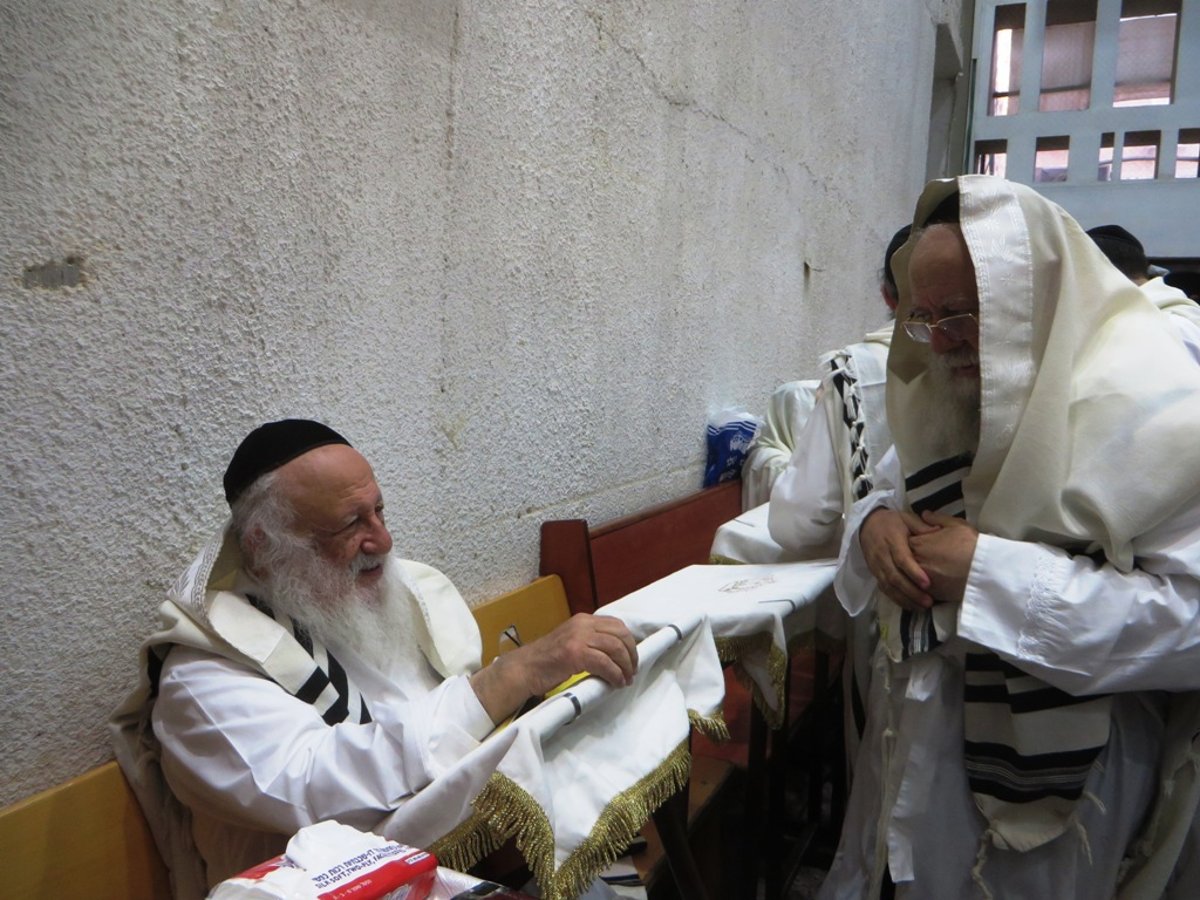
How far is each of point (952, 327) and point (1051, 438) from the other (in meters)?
0.30

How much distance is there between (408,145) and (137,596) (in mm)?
1348

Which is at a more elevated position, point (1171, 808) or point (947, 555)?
point (947, 555)

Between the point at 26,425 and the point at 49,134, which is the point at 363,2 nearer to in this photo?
the point at 49,134

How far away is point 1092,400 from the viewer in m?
1.72

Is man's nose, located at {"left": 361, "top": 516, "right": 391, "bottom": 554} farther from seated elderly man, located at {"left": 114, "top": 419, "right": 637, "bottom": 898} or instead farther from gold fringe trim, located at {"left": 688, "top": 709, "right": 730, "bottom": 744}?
gold fringe trim, located at {"left": 688, "top": 709, "right": 730, "bottom": 744}

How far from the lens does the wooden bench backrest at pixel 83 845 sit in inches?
61.4

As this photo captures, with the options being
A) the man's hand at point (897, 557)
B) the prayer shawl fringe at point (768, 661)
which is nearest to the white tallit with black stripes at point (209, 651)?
the prayer shawl fringe at point (768, 661)

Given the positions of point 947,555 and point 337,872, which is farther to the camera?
point 947,555

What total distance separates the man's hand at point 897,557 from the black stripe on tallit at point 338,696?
116 centimetres

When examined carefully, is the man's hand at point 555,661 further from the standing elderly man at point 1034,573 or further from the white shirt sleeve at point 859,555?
the white shirt sleeve at point 859,555

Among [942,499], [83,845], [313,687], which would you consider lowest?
[83,845]

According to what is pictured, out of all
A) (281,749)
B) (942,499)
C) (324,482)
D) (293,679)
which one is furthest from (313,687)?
(942,499)

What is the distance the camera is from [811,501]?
8.86 ft

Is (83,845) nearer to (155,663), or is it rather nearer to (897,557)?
(155,663)
